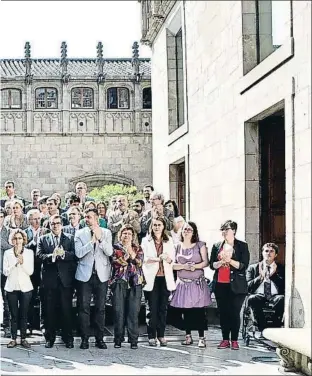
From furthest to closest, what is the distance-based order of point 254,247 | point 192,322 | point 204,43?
point 192,322 → point 254,247 → point 204,43

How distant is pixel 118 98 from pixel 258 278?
4.66 feet

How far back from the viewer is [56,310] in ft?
19.9

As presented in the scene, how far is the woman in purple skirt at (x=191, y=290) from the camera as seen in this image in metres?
5.88

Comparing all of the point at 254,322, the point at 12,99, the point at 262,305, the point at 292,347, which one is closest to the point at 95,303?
the point at 254,322

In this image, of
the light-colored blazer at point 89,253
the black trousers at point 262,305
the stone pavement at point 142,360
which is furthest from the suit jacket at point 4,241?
the black trousers at point 262,305

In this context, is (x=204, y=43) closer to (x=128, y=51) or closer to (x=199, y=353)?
(x=128, y=51)

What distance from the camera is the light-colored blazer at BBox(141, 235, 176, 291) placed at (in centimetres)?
600

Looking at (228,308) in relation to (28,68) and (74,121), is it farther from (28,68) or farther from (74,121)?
(28,68)

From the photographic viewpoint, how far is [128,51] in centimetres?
541

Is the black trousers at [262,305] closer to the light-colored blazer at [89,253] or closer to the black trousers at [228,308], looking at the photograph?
the black trousers at [228,308]

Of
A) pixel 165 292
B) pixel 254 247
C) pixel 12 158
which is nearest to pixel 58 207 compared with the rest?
pixel 12 158

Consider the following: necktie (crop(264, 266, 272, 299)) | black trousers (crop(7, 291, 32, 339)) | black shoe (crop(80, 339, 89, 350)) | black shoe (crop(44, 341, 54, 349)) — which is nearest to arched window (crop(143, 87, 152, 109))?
necktie (crop(264, 266, 272, 299))

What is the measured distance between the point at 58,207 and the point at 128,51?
1446mm

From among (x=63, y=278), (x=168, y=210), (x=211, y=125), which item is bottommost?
(x=63, y=278)
